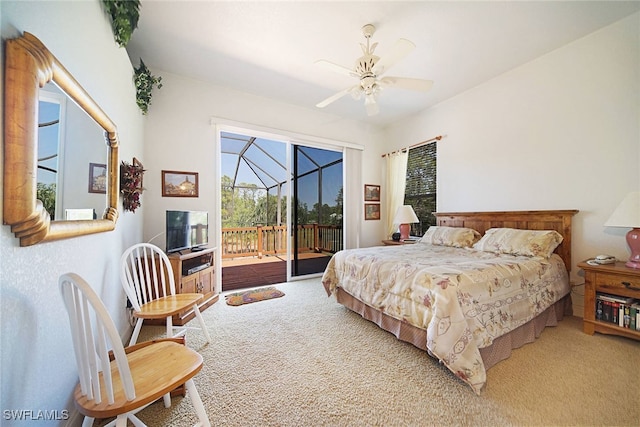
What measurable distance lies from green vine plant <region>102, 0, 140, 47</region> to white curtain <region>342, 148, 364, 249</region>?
11.1 ft

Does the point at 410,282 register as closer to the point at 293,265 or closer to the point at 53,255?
the point at 53,255

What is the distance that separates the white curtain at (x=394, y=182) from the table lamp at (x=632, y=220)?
273cm

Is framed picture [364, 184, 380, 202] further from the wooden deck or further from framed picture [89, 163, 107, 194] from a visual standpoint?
framed picture [89, 163, 107, 194]

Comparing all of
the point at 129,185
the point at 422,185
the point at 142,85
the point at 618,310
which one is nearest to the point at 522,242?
the point at 618,310

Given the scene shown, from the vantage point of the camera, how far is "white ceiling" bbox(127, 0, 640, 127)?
2.12m

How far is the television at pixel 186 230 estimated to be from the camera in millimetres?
2604

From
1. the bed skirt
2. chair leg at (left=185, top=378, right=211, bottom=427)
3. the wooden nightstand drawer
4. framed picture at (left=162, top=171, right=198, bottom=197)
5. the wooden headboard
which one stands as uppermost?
framed picture at (left=162, top=171, right=198, bottom=197)

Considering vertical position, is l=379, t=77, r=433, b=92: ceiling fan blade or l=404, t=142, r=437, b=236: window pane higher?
l=379, t=77, r=433, b=92: ceiling fan blade

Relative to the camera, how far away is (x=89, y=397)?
2.93ft

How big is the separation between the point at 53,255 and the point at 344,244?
157 inches

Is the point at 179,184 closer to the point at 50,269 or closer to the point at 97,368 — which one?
the point at 50,269

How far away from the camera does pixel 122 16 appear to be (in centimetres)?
182

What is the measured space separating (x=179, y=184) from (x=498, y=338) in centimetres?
382

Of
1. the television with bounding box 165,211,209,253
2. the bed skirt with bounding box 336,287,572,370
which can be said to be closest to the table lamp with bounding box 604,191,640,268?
the bed skirt with bounding box 336,287,572,370
